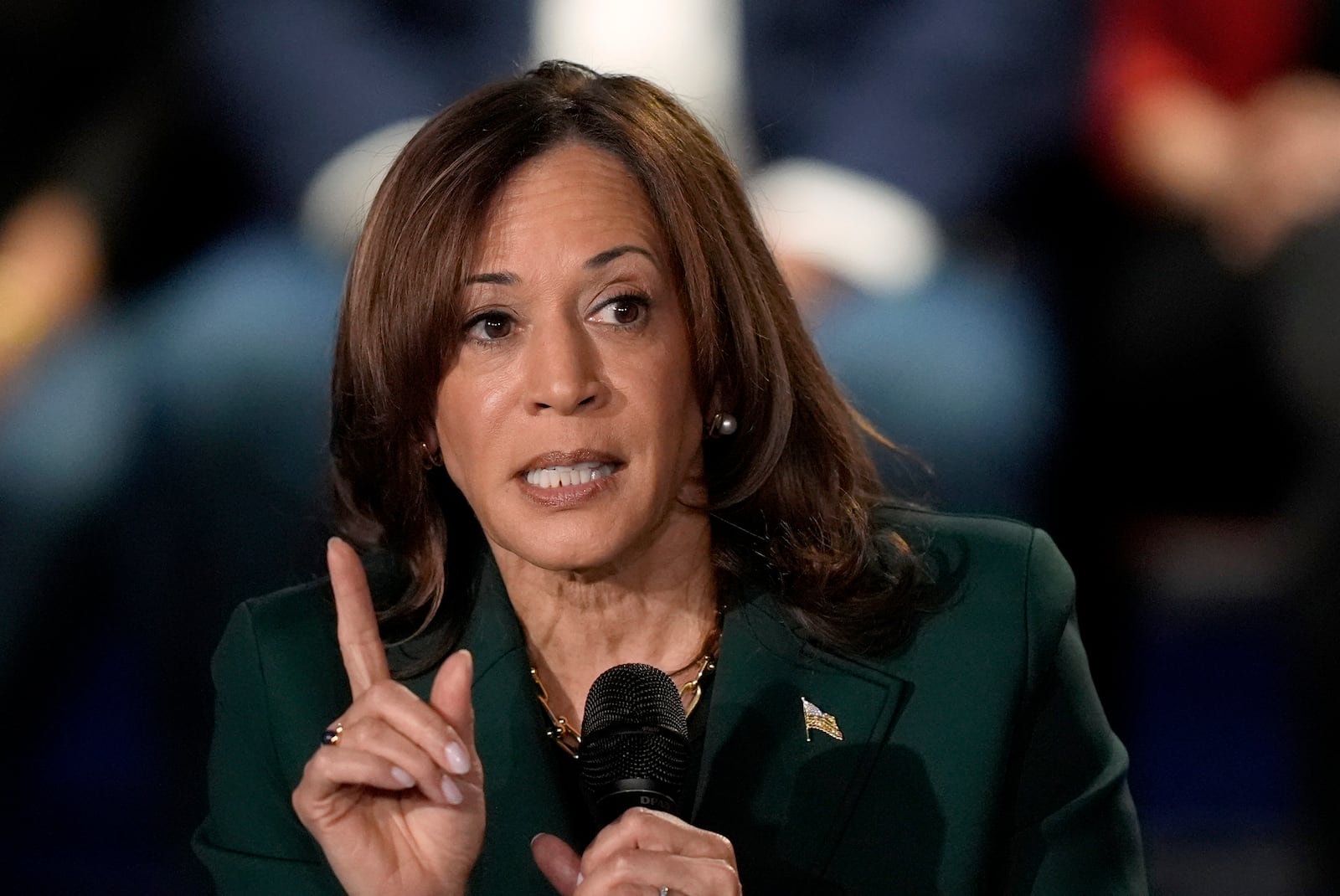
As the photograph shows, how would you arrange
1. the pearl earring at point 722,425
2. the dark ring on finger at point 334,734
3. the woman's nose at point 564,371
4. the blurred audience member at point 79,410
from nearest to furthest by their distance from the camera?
the dark ring on finger at point 334,734 < the woman's nose at point 564,371 < the pearl earring at point 722,425 < the blurred audience member at point 79,410

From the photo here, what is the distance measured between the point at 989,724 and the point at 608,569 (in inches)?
21.5

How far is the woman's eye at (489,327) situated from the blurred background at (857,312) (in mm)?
871

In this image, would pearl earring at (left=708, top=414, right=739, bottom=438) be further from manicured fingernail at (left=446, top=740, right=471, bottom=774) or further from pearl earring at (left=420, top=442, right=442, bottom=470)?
manicured fingernail at (left=446, top=740, right=471, bottom=774)

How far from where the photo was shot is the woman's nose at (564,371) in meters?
1.77

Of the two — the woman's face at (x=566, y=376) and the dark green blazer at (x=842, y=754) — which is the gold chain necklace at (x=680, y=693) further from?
the woman's face at (x=566, y=376)

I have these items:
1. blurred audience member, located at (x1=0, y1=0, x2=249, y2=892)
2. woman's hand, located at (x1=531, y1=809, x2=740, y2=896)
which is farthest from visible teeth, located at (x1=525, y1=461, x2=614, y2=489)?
blurred audience member, located at (x1=0, y1=0, x2=249, y2=892)

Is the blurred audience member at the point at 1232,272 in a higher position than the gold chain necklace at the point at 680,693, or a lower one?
higher

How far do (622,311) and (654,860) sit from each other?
76 cm

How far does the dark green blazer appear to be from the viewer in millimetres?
1860

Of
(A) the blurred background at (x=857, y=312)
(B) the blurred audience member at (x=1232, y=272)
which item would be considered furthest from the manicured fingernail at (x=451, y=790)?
(B) the blurred audience member at (x=1232, y=272)

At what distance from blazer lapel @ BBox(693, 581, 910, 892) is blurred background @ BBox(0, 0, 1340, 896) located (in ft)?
3.08

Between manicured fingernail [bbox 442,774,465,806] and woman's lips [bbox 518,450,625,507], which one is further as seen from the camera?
woman's lips [bbox 518,450,625,507]

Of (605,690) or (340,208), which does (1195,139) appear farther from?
(605,690)

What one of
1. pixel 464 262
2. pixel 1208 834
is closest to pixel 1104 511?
pixel 1208 834
